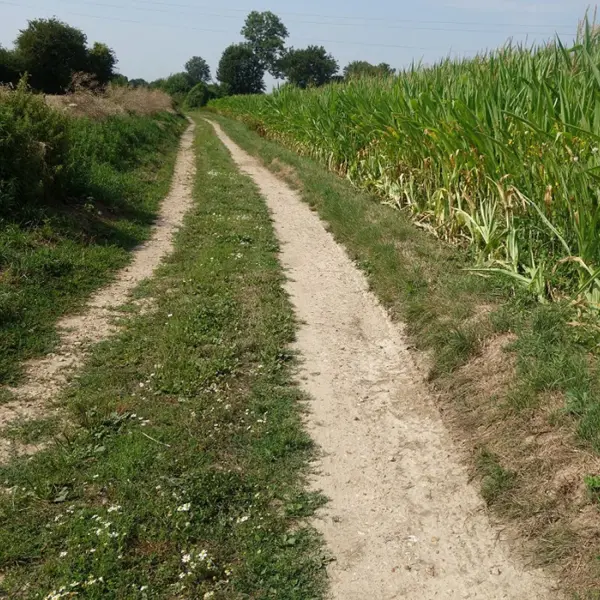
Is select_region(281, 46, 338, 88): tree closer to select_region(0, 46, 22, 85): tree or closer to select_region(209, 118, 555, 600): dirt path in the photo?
select_region(0, 46, 22, 85): tree

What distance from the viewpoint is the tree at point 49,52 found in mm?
27109

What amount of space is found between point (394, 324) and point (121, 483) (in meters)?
3.26

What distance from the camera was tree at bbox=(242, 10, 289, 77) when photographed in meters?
89.9

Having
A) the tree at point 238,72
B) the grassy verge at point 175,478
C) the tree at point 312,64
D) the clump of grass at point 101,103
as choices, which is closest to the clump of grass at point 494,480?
the grassy verge at point 175,478

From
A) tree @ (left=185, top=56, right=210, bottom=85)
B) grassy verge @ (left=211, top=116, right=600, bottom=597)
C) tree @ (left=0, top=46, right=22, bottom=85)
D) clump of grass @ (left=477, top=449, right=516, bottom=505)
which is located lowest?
clump of grass @ (left=477, top=449, right=516, bottom=505)

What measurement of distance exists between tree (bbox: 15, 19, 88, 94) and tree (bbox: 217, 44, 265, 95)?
4987cm

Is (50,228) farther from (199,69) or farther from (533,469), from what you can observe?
(199,69)

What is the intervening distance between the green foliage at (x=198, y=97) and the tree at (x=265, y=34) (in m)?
20.8

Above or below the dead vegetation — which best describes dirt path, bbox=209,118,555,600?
below

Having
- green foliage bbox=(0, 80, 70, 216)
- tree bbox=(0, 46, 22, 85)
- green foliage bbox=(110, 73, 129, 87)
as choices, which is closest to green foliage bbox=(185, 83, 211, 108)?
green foliage bbox=(110, 73, 129, 87)

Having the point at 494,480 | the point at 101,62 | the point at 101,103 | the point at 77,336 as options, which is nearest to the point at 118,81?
the point at 101,62

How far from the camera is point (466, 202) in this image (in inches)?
282

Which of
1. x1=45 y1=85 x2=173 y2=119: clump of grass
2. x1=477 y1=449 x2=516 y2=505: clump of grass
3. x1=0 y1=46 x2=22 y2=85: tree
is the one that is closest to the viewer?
x1=477 y1=449 x2=516 y2=505: clump of grass

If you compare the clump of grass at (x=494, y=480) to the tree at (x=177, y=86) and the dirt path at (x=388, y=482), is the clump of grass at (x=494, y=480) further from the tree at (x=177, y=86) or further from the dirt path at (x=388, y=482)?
the tree at (x=177, y=86)
